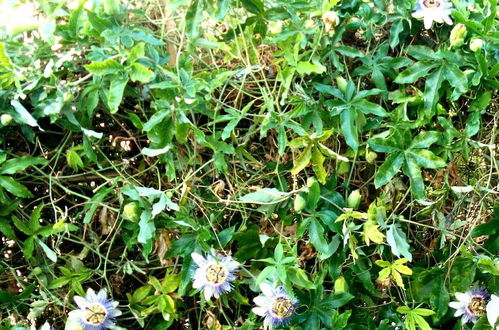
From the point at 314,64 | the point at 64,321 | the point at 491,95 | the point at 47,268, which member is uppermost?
the point at 314,64

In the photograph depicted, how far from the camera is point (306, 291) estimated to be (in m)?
1.37

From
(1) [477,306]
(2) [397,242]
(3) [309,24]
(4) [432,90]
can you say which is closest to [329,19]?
(3) [309,24]

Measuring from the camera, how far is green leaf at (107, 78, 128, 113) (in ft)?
3.93

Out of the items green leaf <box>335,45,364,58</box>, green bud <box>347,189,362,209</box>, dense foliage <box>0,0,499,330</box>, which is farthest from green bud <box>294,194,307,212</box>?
green leaf <box>335,45,364,58</box>

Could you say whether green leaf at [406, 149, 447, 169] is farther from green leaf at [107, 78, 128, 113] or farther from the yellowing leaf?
green leaf at [107, 78, 128, 113]

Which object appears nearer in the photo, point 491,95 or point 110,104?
point 110,104

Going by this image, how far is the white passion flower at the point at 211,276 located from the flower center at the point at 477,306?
0.52m

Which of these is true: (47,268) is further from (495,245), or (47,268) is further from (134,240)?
(495,245)

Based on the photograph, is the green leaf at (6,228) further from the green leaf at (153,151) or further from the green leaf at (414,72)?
the green leaf at (414,72)

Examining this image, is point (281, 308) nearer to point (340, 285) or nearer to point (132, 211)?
point (340, 285)

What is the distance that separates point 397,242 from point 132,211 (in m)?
0.54

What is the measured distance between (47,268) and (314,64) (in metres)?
0.70

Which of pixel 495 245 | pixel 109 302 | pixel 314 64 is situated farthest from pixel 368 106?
pixel 109 302

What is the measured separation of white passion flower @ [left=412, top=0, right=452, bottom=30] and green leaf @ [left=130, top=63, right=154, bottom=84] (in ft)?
1.87
